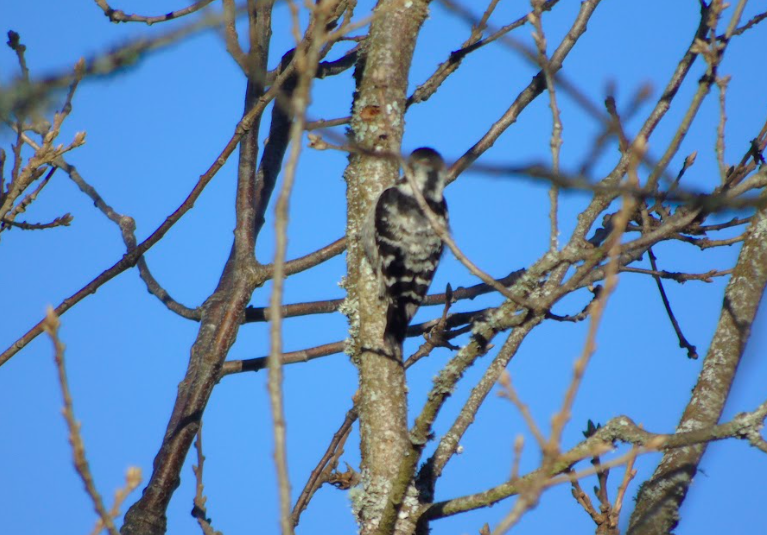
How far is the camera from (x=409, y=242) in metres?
5.21

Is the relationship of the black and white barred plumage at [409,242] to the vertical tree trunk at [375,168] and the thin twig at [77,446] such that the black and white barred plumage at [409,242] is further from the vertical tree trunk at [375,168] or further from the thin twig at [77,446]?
the thin twig at [77,446]

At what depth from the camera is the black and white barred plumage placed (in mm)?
4418

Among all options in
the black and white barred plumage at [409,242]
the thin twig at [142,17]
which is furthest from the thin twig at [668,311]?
the thin twig at [142,17]

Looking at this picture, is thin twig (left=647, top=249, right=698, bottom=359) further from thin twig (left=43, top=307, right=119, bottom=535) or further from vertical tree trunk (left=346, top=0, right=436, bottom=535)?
thin twig (left=43, top=307, right=119, bottom=535)

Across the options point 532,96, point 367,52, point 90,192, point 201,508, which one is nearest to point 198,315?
point 90,192

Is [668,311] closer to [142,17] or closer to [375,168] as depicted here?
[375,168]

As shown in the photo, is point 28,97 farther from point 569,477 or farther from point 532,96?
point 532,96

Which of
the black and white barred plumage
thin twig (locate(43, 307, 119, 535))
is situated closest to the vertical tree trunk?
the black and white barred plumage

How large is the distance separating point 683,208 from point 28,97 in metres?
1.63

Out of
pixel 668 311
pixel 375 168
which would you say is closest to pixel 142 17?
pixel 375 168

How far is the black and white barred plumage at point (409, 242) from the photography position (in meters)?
4.42

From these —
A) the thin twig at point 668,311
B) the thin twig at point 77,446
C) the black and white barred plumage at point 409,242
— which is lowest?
the thin twig at point 77,446

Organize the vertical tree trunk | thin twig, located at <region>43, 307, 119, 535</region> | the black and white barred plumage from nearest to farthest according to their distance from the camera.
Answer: thin twig, located at <region>43, 307, 119, 535</region>
the vertical tree trunk
the black and white barred plumage

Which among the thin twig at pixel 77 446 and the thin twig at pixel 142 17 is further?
the thin twig at pixel 142 17
